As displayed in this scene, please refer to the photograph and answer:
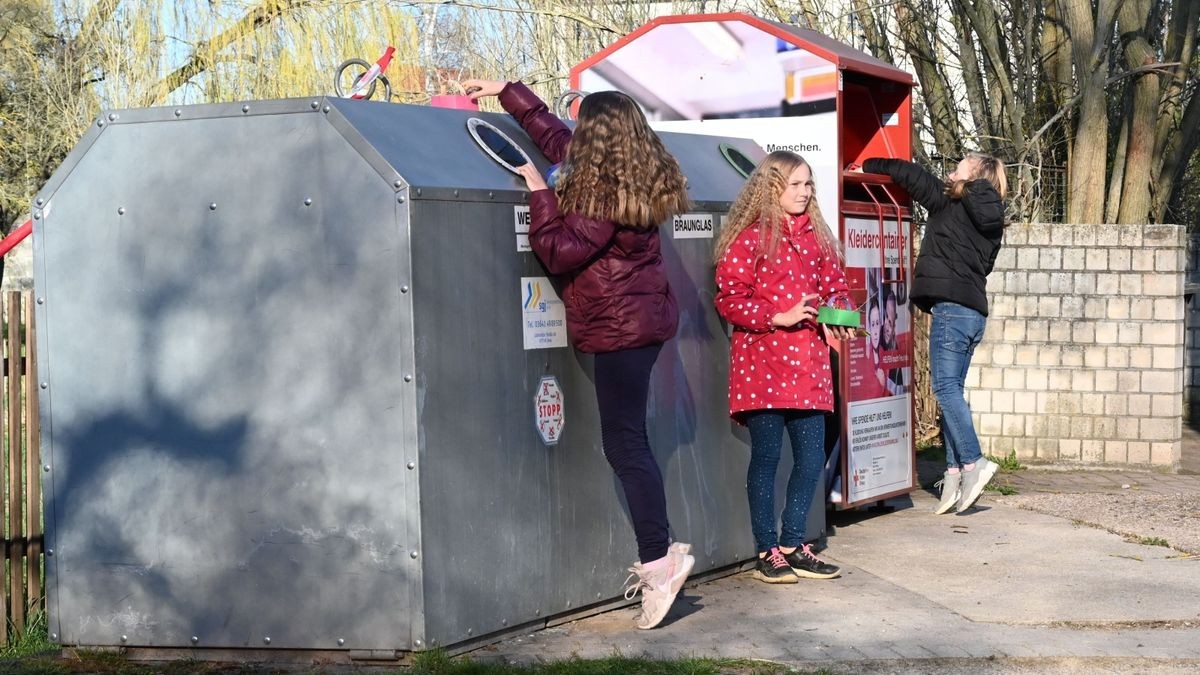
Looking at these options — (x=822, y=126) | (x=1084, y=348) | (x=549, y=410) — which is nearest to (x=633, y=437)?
(x=549, y=410)

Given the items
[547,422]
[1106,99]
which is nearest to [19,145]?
[1106,99]

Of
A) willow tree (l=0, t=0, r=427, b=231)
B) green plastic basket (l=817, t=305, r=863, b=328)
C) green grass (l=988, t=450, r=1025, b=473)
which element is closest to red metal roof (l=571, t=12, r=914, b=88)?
green plastic basket (l=817, t=305, r=863, b=328)

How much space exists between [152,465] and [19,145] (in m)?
18.6

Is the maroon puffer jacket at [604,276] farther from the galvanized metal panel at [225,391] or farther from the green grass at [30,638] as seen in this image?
the green grass at [30,638]

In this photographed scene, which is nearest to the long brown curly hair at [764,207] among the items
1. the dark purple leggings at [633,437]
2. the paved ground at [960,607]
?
the dark purple leggings at [633,437]

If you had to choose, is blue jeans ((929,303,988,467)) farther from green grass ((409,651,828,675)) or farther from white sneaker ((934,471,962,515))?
green grass ((409,651,828,675))

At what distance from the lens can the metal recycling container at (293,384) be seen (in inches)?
181

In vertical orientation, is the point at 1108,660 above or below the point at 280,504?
below

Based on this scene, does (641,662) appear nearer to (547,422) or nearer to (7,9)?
(547,422)

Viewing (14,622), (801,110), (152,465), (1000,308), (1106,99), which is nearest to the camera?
(152,465)

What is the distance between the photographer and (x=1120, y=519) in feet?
25.4

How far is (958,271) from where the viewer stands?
764cm

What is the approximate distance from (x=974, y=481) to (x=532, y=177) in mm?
3570

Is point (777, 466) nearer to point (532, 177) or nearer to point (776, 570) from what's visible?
point (776, 570)
